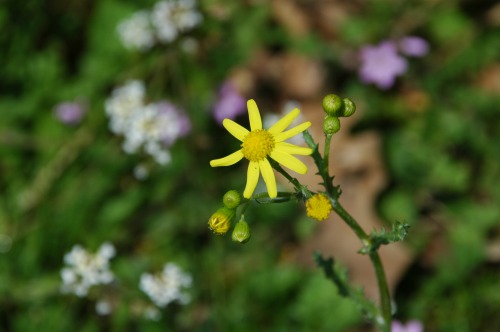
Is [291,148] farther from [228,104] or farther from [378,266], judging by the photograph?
[228,104]

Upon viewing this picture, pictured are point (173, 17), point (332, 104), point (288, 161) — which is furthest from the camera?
point (173, 17)

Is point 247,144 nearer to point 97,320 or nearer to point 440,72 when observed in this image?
point 97,320

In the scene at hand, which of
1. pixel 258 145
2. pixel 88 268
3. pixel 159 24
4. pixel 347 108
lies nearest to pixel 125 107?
pixel 159 24

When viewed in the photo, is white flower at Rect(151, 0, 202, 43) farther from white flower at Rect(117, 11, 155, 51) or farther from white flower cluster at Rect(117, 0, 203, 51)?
white flower at Rect(117, 11, 155, 51)

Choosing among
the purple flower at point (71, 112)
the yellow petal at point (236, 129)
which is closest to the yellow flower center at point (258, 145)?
the yellow petal at point (236, 129)

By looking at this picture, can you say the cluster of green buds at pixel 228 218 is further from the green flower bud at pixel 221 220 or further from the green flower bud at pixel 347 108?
the green flower bud at pixel 347 108

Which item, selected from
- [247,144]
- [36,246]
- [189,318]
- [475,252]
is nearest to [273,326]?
[189,318]
